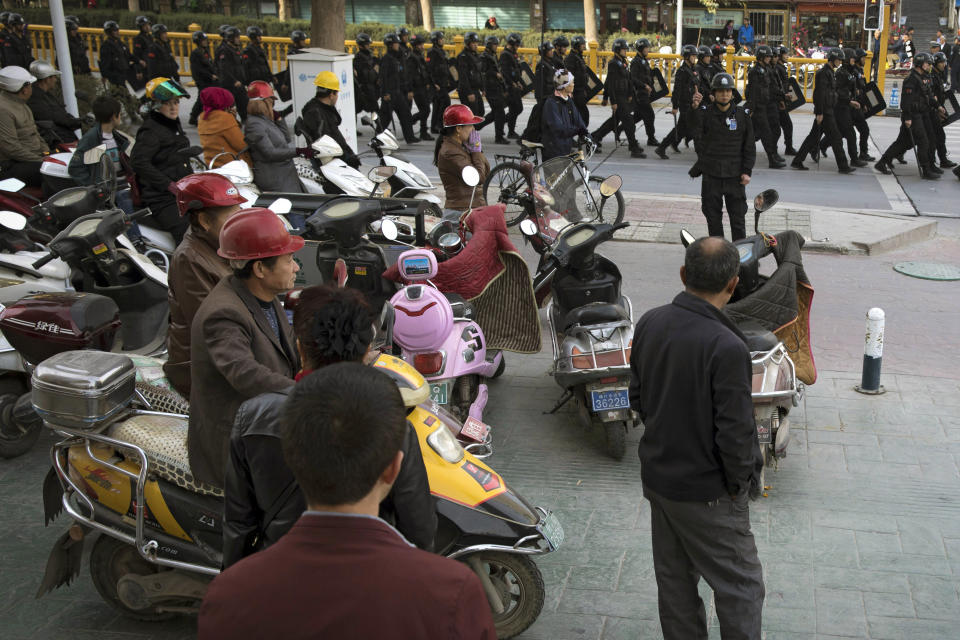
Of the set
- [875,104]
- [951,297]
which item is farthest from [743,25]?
[951,297]

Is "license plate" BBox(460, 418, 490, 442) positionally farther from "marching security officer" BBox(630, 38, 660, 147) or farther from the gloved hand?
"marching security officer" BBox(630, 38, 660, 147)

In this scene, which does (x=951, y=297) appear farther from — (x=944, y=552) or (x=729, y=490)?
(x=729, y=490)

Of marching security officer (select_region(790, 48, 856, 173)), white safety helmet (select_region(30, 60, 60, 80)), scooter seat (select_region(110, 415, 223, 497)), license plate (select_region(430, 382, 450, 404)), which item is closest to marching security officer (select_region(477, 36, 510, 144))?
marching security officer (select_region(790, 48, 856, 173))

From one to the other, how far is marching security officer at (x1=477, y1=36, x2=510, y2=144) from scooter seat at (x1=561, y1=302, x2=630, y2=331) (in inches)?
485

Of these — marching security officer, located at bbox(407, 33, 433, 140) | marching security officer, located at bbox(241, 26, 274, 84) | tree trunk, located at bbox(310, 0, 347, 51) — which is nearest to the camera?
tree trunk, located at bbox(310, 0, 347, 51)

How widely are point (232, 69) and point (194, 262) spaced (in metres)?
16.0

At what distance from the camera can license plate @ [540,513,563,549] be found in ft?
12.9

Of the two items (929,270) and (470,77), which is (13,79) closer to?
(929,270)

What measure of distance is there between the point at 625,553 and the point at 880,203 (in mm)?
9785

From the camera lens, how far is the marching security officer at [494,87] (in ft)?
59.1

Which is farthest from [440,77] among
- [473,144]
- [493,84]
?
[473,144]

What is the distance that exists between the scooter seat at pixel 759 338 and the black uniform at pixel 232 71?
50.6 feet

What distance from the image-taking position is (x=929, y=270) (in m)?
9.75

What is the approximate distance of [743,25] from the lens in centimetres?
3538
